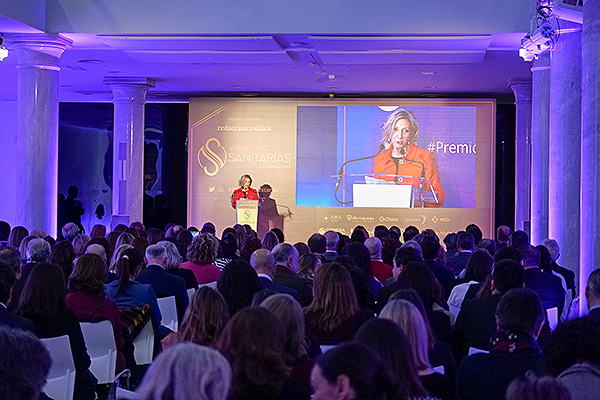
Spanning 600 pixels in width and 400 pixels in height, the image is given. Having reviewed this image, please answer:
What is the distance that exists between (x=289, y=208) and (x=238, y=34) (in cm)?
695

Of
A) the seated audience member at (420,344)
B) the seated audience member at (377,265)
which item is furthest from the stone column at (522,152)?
the seated audience member at (420,344)

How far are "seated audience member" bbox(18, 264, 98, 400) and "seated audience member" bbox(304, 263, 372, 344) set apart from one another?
4.18 feet

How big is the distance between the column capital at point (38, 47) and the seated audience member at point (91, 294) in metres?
6.90

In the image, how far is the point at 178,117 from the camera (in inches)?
713

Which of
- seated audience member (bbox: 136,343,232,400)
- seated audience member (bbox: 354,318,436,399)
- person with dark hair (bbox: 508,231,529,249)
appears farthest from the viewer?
person with dark hair (bbox: 508,231,529,249)

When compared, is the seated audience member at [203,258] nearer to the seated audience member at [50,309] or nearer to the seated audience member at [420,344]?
the seated audience member at [50,309]

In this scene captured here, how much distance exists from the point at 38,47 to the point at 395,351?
9607 millimetres

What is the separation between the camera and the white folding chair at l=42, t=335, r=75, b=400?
3949mm

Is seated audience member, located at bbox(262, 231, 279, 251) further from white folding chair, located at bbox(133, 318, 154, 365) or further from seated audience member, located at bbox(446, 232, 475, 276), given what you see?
white folding chair, located at bbox(133, 318, 154, 365)

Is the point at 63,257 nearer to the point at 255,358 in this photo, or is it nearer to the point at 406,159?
the point at 255,358

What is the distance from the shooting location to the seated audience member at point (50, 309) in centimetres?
398

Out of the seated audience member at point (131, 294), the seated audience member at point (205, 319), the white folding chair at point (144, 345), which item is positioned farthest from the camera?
the white folding chair at point (144, 345)

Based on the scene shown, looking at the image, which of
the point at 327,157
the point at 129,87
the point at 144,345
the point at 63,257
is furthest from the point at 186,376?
the point at 327,157

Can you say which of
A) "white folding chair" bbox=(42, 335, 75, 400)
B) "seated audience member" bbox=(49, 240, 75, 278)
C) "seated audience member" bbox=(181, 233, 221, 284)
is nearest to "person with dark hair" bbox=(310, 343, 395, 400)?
"white folding chair" bbox=(42, 335, 75, 400)
